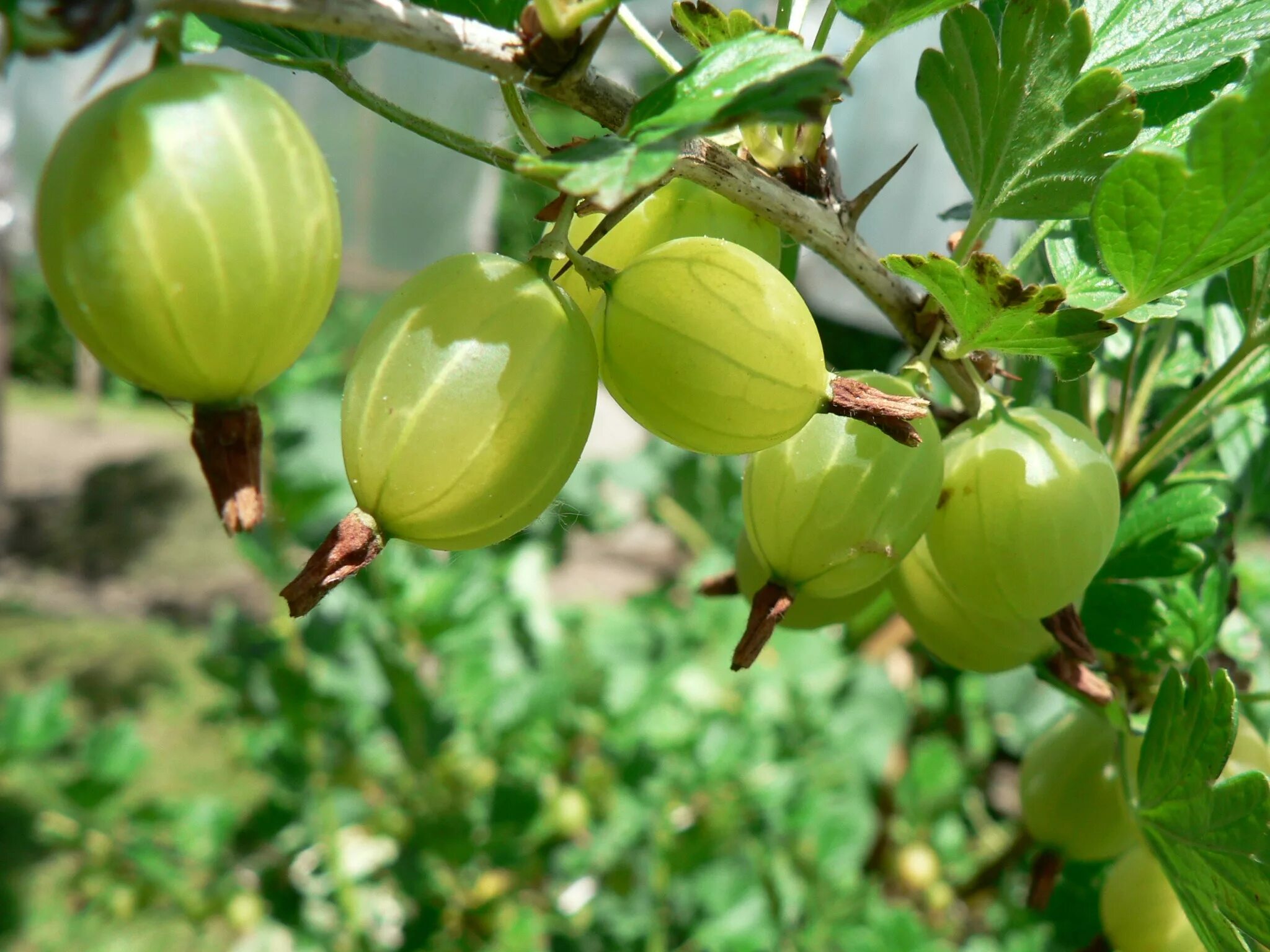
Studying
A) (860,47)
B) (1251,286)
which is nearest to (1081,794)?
(1251,286)

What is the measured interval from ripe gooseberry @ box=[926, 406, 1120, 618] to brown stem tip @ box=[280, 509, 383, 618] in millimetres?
205

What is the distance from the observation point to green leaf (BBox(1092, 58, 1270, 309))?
0.25 m

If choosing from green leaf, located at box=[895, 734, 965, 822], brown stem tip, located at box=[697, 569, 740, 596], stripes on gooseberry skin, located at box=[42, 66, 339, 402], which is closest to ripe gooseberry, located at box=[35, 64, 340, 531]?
stripes on gooseberry skin, located at box=[42, 66, 339, 402]

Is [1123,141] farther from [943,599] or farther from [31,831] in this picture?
[31,831]

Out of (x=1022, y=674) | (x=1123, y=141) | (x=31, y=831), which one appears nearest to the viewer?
(x=1123, y=141)

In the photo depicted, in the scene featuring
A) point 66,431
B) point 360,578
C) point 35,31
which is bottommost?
point 66,431

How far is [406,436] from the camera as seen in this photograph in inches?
10.3

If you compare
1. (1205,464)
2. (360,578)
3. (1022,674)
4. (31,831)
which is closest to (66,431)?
(31,831)

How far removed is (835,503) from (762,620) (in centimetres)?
5

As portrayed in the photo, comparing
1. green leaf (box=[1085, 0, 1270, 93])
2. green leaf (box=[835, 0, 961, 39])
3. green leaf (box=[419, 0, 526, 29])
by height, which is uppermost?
green leaf (box=[1085, 0, 1270, 93])

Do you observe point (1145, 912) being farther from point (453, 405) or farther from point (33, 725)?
point (33, 725)

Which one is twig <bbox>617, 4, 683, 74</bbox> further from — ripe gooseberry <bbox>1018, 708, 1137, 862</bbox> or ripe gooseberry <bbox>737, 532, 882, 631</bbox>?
ripe gooseberry <bbox>1018, 708, 1137, 862</bbox>

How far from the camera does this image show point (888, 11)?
0.31 metres

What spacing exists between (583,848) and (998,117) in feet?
3.33
